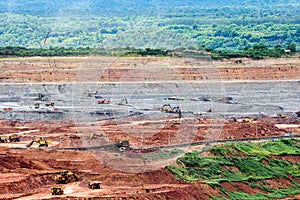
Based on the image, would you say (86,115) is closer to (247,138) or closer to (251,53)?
(247,138)

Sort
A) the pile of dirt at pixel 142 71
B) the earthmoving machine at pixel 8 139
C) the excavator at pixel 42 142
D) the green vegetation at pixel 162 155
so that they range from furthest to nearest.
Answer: the pile of dirt at pixel 142 71, the earthmoving machine at pixel 8 139, the excavator at pixel 42 142, the green vegetation at pixel 162 155

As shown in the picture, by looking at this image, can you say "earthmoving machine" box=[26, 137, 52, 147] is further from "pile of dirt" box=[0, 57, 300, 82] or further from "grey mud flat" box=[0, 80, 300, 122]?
"pile of dirt" box=[0, 57, 300, 82]

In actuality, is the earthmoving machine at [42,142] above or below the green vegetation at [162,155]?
below

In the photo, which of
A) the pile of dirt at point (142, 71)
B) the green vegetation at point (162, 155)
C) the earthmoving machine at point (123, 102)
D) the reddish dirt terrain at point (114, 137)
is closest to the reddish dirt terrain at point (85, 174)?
→ the reddish dirt terrain at point (114, 137)

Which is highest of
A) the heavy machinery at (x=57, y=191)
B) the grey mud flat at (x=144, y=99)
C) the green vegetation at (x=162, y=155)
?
the heavy machinery at (x=57, y=191)

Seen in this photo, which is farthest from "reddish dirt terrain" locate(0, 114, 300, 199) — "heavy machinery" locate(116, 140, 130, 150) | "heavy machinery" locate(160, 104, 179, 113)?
"heavy machinery" locate(160, 104, 179, 113)

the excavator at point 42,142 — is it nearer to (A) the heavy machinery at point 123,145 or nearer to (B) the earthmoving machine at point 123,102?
(A) the heavy machinery at point 123,145
